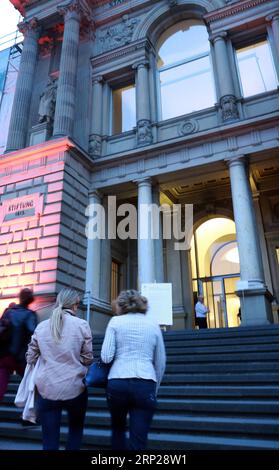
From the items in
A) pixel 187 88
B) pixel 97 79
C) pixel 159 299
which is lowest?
pixel 159 299

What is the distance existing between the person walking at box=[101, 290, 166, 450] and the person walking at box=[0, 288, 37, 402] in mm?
2364

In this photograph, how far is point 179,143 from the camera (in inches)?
519

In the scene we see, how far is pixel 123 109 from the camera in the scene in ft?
54.0

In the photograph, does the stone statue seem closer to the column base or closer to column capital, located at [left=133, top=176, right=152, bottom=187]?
column capital, located at [left=133, top=176, right=152, bottom=187]

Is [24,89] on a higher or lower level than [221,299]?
higher

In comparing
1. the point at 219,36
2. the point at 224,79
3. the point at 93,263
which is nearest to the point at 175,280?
the point at 93,263

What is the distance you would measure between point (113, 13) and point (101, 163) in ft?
27.0

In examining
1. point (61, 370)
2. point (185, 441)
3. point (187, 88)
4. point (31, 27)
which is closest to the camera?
point (61, 370)

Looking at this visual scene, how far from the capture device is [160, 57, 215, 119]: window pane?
47.6ft

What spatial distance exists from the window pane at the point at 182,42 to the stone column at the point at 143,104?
1282mm

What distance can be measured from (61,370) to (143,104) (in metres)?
13.5

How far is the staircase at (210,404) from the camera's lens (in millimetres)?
4148

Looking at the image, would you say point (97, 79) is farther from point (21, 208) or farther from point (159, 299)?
point (159, 299)
